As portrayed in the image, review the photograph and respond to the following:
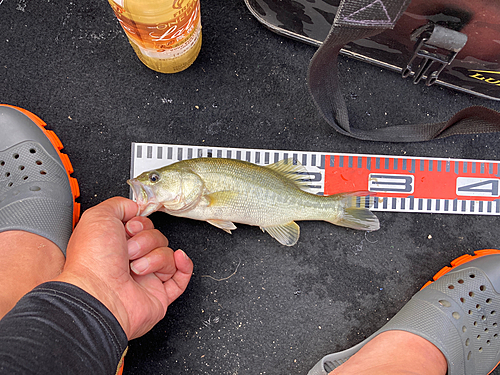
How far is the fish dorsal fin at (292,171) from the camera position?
1.78 meters

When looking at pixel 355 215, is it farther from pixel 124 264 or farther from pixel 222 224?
pixel 124 264

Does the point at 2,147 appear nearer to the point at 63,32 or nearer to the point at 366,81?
the point at 63,32

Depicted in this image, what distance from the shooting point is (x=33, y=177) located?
5.86ft

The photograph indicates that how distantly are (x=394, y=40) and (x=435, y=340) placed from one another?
157 centimetres

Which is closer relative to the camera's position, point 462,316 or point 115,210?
point 115,210

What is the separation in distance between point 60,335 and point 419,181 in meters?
1.92

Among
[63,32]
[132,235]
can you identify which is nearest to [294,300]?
[132,235]

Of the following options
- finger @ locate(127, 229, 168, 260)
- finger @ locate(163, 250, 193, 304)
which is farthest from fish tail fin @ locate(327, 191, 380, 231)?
finger @ locate(127, 229, 168, 260)

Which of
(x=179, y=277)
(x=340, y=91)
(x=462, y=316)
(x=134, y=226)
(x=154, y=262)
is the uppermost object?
(x=340, y=91)

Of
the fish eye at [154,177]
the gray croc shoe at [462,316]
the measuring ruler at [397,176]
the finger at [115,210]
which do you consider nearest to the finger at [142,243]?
the finger at [115,210]

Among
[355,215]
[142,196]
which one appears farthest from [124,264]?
[355,215]

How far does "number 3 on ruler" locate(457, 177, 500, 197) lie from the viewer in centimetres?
197

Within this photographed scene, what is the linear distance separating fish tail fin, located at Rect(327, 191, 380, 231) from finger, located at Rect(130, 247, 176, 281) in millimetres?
889

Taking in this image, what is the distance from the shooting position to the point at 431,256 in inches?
77.8
